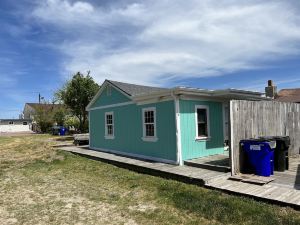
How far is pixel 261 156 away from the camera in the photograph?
9.16m

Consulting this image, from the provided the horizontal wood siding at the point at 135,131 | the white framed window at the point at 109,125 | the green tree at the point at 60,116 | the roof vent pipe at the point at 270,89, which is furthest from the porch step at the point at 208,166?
the green tree at the point at 60,116

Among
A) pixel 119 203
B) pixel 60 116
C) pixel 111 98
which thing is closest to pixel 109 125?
pixel 111 98

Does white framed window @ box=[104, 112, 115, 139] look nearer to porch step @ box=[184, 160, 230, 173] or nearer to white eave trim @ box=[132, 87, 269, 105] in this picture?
white eave trim @ box=[132, 87, 269, 105]

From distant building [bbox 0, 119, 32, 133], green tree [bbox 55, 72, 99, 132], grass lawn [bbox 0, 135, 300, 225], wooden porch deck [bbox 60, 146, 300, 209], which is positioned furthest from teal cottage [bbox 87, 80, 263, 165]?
distant building [bbox 0, 119, 32, 133]

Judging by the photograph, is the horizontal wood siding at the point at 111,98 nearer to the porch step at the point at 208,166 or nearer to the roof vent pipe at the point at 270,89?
the porch step at the point at 208,166

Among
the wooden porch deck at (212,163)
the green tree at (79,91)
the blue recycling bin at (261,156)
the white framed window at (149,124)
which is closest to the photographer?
the blue recycling bin at (261,156)

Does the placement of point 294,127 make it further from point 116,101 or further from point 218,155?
point 116,101

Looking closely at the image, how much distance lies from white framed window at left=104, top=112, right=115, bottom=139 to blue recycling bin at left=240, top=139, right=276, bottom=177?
8167 millimetres

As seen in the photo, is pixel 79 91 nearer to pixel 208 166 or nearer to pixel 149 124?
pixel 149 124

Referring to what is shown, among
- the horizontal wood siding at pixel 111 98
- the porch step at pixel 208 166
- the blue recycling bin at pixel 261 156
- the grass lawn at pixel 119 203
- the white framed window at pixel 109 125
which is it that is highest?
the horizontal wood siding at pixel 111 98

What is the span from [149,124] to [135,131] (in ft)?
3.73

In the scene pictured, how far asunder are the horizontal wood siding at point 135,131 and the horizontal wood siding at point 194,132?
1.36 feet

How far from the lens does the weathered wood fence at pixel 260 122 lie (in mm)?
9453

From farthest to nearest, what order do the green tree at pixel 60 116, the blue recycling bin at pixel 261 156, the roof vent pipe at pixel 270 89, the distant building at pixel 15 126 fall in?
1. the distant building at pixel 15 126
2. the green tree at pixel 60 116
3. the roof vent pipe at pixel 270 89
4. the blue recycling bin at pixel 261 156
